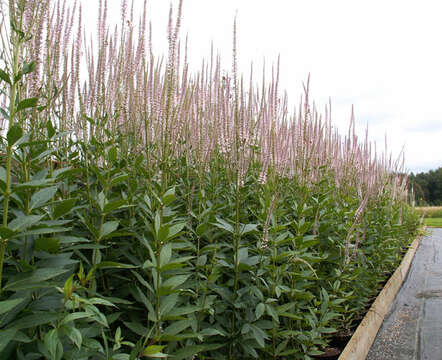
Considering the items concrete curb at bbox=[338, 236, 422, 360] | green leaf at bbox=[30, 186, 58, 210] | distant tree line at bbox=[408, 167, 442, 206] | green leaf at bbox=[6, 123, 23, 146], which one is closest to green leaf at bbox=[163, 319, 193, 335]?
green leaf at bbox=[30, 186, 58, 210]

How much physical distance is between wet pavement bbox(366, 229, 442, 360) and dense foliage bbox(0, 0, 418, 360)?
0.39 m

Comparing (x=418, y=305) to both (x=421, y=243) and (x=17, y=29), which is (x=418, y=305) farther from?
(x=421, y=243)

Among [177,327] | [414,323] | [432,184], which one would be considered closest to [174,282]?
[177,327]

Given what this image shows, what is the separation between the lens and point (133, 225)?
1.84 metres

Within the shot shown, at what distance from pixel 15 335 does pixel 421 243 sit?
11454 millimetres

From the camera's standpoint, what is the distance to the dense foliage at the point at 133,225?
125 cm

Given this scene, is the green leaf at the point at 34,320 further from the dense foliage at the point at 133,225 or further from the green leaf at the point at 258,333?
the green leaf at the point at 258,333

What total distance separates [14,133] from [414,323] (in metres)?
4.39

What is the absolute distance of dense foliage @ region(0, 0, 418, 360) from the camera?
125 cm

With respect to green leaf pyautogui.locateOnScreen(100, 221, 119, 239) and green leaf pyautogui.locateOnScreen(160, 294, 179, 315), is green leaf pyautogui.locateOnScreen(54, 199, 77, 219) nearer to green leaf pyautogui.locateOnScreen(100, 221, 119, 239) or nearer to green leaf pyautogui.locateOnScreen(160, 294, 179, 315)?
green leaf pyautogui.locateOnScreen(100, 221, 119, 239)

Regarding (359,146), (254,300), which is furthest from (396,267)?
(254,300)

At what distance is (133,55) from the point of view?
90.0 inches

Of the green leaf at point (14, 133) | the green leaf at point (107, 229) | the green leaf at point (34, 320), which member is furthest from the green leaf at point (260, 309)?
the green leaf at point (14, 133)

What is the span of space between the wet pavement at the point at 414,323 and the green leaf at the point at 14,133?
3351 mm
